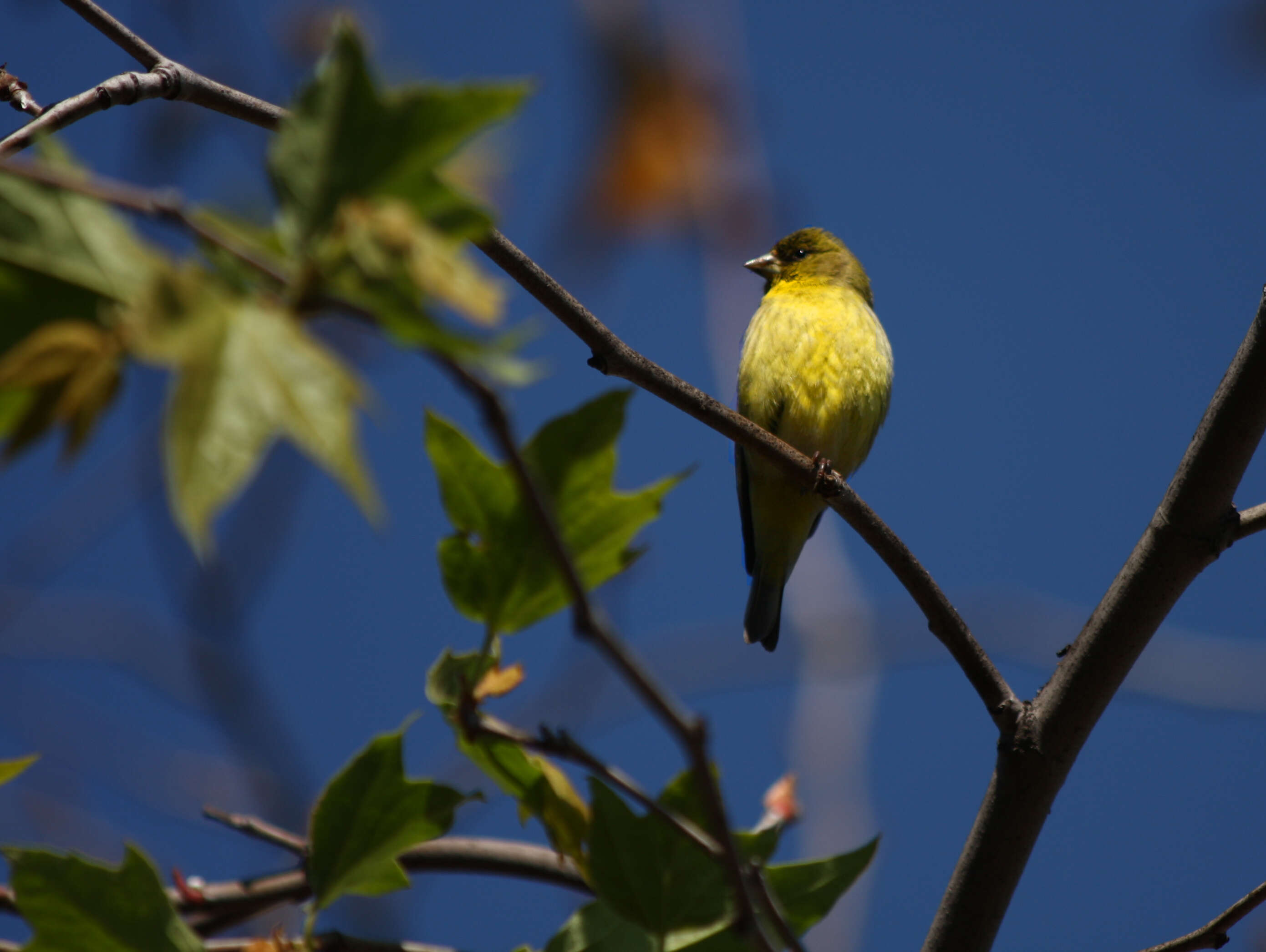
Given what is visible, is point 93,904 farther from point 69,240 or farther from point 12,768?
point 69,240

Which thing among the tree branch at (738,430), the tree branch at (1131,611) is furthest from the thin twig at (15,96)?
the tree branch at (1131,611)

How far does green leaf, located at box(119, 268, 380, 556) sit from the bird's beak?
482 centimetres

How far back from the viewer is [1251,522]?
2.16 meters

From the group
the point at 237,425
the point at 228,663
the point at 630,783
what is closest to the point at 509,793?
the point at 630,783

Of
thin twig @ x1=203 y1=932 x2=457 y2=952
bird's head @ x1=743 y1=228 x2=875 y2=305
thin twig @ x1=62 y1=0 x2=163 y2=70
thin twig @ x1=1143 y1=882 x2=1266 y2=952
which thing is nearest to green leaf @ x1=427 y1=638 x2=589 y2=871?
thin twig @ x1=203 y1=932 x2=457 y2=952

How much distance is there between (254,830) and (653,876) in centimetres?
59

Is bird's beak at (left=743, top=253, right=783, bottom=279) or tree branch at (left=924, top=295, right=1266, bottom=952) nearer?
tree branch at (left=924, top=295, right=1266, bottom=952)

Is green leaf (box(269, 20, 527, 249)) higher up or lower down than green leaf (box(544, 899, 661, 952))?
higher up

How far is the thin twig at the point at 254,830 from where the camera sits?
1.55 meters

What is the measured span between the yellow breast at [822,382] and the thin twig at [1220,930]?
286cm

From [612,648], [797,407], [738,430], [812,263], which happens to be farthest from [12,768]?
[812,263]

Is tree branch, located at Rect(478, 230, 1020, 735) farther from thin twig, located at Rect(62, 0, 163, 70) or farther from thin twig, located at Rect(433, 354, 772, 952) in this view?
thin twig, located at Rect(433, 354, 772, 952)

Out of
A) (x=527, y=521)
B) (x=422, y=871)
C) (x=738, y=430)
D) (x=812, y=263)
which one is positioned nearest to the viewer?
(x=527, y=521)

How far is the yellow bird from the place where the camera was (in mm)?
4332
